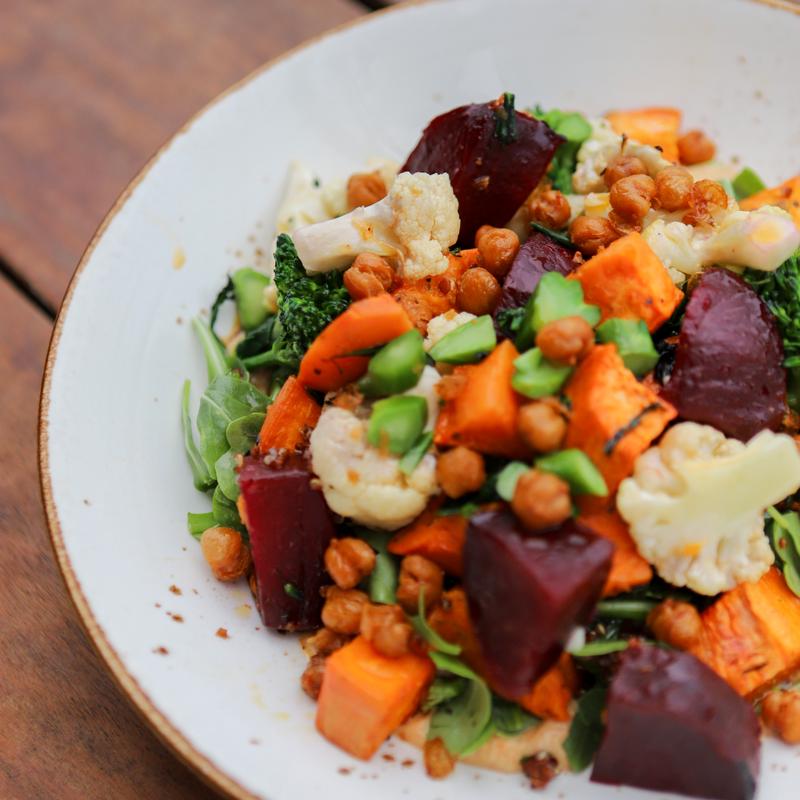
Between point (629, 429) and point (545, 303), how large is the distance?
1.33 ft

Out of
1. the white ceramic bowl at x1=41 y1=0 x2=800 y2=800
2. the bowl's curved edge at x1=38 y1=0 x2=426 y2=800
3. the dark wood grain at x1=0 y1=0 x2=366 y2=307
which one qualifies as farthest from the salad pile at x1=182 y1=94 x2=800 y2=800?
the dark wood grain at x1=0 y1=0 x2=366 y2=307

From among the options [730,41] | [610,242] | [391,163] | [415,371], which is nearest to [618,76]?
[730,41]

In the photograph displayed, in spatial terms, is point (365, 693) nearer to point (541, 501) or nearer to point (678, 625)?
point (541, 501)

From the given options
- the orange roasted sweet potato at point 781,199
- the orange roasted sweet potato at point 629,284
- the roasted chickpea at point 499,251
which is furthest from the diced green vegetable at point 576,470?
the orange roasted sweet potato at point 781,199

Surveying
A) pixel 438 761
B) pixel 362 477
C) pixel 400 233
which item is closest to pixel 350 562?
pixel 362 477

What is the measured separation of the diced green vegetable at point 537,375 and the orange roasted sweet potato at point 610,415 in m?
0.05

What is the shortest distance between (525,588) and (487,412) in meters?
0.46

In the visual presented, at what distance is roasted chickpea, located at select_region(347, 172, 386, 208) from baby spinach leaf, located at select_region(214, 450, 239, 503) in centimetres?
105

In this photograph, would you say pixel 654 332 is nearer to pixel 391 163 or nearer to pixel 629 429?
pixel 629 429

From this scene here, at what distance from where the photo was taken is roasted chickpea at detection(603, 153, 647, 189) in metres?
3.04

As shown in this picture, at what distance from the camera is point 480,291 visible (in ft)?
9.20

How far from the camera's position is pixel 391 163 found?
364cm

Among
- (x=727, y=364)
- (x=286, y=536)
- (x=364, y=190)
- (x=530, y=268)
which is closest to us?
(x=727, y=364)

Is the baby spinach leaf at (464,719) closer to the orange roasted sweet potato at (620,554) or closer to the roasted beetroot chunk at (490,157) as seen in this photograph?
the orange roasted sweet potato at (620,554)
